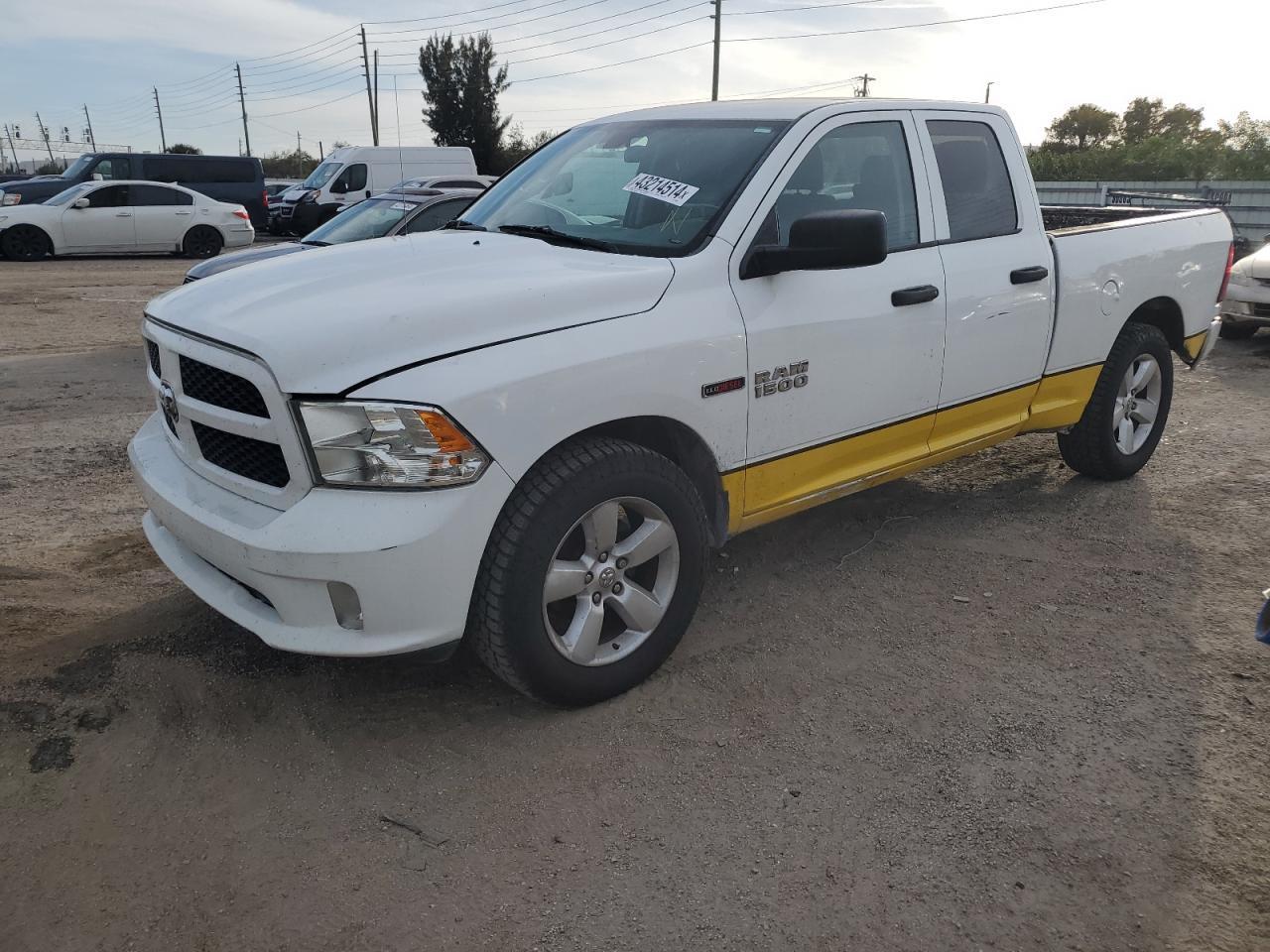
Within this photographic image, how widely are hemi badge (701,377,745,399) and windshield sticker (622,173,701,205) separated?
699mm

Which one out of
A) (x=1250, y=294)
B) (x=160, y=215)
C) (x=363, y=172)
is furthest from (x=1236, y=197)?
(x=160, y=215)

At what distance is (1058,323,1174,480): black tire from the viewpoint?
5.01m

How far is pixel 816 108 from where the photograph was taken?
372 centimetres

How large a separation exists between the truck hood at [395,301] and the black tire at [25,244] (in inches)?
667

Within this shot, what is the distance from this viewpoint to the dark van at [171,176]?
66.8ft

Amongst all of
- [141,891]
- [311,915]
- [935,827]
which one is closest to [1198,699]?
[935,827]

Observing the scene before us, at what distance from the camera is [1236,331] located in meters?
10.5

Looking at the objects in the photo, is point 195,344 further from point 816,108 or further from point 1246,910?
point 1246,910

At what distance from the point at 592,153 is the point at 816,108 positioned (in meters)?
0.92

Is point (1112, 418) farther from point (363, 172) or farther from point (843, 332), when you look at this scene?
point (363, 172)

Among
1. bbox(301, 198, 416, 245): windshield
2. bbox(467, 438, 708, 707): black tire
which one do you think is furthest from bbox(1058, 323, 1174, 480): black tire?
bbox(301, 198, 416, 245): windshield

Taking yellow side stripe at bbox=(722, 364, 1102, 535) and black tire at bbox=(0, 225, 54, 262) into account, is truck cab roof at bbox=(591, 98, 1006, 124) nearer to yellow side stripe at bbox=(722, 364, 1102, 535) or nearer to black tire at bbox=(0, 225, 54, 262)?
yellow side stripe at bbox=(722, 364, 1102, 535)

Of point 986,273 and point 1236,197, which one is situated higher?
point 986,273

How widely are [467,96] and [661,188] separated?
165ft
